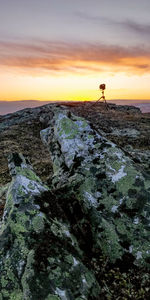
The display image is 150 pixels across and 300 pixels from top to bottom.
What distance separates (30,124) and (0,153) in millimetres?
13902

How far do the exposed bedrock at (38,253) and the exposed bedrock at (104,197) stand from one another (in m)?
0.83

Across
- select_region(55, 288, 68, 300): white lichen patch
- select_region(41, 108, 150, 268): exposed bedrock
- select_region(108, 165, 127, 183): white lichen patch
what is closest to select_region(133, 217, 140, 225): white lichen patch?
select_region(41, 108, 150, 268): exposed bedrock

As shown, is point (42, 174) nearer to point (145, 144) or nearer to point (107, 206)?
point (107, 206)

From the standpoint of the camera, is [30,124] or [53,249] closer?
[53,249]

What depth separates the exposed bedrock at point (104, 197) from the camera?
7207 mm

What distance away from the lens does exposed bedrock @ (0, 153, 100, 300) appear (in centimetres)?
521

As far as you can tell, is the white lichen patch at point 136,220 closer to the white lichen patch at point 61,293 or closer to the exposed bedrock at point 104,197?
the exposed bedrock at point 104,197

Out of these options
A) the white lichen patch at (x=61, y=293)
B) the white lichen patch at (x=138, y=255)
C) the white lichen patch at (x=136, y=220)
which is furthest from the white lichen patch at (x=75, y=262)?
the white lichen patch at (x=136, y=220)

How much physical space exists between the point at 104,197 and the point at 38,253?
3.17m

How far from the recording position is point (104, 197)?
809cm

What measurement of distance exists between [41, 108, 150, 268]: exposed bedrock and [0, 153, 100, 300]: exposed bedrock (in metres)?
0.83

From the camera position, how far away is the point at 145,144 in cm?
2752

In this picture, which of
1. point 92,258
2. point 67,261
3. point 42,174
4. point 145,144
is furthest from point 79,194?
point 145,144

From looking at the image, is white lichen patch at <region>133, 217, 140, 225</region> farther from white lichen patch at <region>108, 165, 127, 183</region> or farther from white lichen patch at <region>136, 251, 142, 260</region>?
white lichen patch at <region>108, 165, 127, 183</region>
